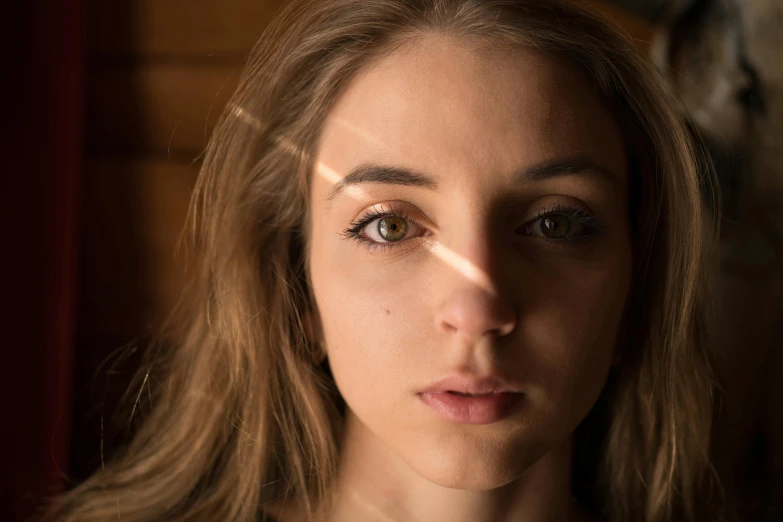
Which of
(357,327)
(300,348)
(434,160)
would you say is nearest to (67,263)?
(300,348)

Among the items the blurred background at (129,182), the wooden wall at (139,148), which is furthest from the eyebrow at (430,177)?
the wooden wall at (139,148)

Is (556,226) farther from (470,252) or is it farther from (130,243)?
(130,243)

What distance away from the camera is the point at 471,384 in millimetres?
883

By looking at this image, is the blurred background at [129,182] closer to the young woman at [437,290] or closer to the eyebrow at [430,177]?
the young woman at [437,290]

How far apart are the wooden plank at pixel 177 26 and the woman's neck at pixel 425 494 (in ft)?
2.32

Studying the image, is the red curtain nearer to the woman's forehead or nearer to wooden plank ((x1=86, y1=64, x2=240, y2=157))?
wooden plank ((x1=86, y1=64, x2=240, y2=157))

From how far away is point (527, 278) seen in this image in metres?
0.92

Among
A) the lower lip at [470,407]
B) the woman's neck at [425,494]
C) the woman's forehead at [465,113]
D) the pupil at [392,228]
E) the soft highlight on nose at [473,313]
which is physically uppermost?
the woman's forehead at [465,113]

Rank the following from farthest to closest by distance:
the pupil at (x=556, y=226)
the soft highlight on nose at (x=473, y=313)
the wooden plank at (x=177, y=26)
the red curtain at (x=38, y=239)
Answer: the wooden plank at (x=177, y=26)
the red curtain at (x=38, y=239)
the pupil at (x=556, y=226)
the soft highlight on nose at (x=473, y=313)

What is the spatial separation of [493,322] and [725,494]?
31.6 inches

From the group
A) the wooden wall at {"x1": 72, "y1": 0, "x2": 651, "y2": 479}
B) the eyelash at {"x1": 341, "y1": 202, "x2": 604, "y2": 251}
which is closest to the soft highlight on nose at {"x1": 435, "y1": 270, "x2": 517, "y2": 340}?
the eyelash at {"x1": 341, "y1": 202, "x2": 604, "y2": 251}

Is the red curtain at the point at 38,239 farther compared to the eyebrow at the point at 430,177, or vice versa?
the red curtain at the point at 38,239

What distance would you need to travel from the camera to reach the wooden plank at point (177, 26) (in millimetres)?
1349

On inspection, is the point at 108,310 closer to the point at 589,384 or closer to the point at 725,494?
the point at 589,384
